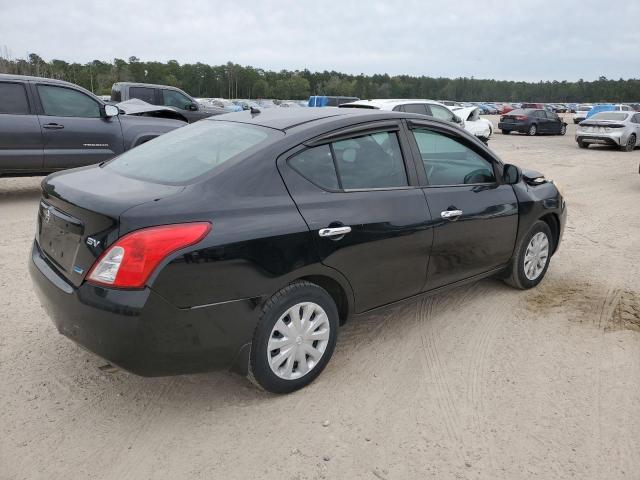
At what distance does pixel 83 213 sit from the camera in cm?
269

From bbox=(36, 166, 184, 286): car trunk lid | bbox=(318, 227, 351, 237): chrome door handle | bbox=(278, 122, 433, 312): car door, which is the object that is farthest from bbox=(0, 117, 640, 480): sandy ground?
bbox=(318, 227, 351, 237): chrome door handle

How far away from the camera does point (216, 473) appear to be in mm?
2486

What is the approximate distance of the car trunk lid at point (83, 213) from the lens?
8.50 ft

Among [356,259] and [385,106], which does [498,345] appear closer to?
[356,259]

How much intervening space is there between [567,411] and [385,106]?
11.1 meters

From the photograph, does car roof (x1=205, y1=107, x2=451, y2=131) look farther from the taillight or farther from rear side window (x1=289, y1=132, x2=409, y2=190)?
the taillight

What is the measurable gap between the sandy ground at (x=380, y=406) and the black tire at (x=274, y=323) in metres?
0.11

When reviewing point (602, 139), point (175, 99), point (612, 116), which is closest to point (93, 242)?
point (175, 99)

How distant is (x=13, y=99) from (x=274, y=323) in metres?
6.70

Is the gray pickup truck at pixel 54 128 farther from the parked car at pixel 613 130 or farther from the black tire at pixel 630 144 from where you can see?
the black tire at pixel 630 144

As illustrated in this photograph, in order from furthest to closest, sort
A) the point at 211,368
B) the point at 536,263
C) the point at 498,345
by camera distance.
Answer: the point at 536,263 < the point at 498,345 < the point at 211,368

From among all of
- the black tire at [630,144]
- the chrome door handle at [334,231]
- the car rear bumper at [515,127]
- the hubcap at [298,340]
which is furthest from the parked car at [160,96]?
the car rear bumper at [515,127]

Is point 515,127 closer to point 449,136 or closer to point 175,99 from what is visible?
point 175,99

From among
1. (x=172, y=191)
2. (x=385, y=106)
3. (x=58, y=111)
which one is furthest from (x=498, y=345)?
(x=385, y=106)
